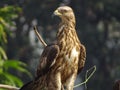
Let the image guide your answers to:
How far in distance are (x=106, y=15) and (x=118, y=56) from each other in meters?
1.77

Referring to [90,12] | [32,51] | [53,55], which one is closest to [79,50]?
[53,55]

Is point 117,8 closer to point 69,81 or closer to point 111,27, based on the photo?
point 111,27

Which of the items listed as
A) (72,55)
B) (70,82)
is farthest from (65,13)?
(70,82)

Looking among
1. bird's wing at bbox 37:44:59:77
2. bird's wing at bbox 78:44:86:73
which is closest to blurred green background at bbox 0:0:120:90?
bird's wing at bbox 78:44:86:73

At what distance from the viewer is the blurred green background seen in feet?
94.2

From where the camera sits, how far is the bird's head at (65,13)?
7.71 meters

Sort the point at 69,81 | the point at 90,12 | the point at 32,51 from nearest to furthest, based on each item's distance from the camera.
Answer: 1. the point at 69,81
2. the point at 32,51
3. the point at 90,12

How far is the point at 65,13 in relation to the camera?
25.6 feet

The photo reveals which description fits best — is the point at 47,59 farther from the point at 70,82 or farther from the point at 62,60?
the point at 70,82

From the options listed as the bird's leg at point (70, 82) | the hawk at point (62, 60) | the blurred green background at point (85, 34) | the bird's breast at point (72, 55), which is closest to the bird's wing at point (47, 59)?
the hawk at point (62, 60)

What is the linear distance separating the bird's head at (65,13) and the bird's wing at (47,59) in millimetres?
319

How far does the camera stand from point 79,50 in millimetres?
7879

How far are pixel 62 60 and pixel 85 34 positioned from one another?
22.4 metres

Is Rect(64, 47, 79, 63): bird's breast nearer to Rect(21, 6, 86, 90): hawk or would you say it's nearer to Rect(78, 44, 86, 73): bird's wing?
Rect(21, 6, 86, 90): hawk
